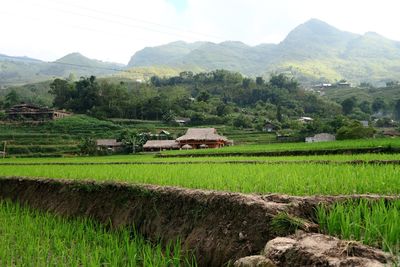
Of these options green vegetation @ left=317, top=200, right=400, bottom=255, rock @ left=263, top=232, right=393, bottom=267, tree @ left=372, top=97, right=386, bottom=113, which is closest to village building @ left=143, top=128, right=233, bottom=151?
green vegetation @ left=317, top=200, right=400, bottom=255

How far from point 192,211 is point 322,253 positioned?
276 cm

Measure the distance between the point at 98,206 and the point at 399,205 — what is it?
488cm

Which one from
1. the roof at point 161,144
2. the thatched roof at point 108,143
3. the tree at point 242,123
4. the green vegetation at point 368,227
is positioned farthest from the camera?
the tree at point 242,123

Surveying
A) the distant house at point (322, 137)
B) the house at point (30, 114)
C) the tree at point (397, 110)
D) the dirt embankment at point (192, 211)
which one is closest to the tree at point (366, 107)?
the tree at point (397, 110)

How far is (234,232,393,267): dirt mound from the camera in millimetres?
2277

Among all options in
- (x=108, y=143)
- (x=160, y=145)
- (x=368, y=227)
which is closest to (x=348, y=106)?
(x=160, y=145)

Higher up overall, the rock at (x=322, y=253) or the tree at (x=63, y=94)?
the rock at (x=322, y=253)

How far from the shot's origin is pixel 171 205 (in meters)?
5.52

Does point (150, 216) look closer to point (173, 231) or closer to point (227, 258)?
point (173, 231)

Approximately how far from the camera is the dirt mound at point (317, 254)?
89.7 inches

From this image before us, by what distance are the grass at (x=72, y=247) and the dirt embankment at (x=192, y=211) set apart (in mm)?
243

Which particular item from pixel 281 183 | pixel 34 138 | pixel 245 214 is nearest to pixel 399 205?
pixel 245 214

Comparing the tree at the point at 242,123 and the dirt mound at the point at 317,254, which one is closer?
the dirt mound at the point at 317,254

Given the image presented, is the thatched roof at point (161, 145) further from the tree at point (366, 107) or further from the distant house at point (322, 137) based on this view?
the tree at point (366, 107)
